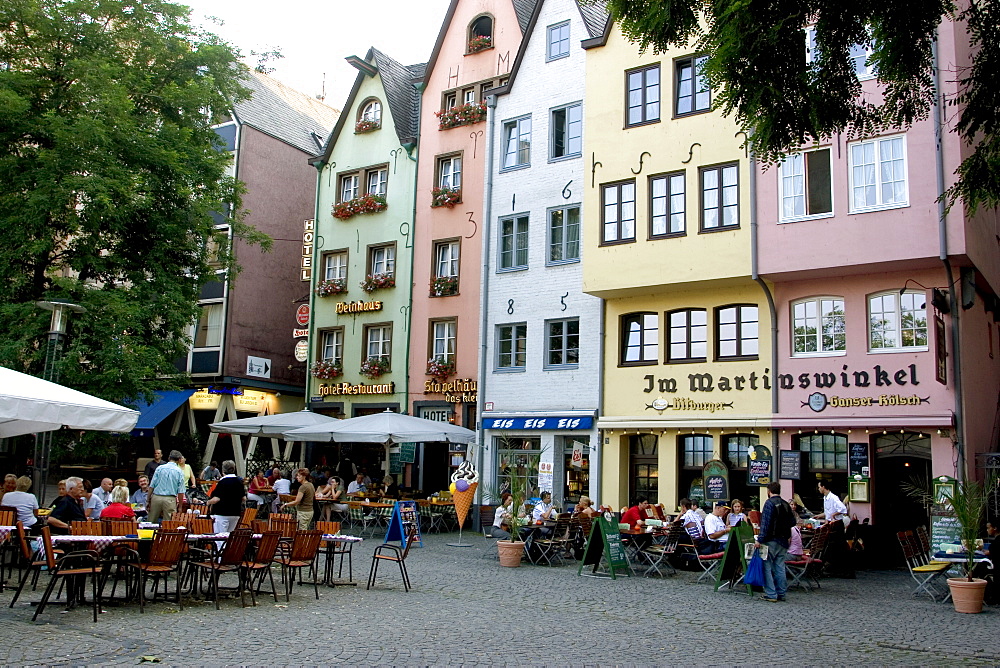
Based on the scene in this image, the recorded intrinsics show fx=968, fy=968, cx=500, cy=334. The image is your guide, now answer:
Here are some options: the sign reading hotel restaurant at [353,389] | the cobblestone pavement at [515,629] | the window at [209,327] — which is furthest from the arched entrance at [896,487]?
the window at [209,327]

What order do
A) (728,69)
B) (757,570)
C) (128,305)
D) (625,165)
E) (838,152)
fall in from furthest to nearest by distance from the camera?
1. (625,165)
2. (128,305)
3. (838,152)
4. (757,570)
5. (728,69)

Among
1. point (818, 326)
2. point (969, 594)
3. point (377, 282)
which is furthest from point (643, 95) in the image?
point (969, 594)

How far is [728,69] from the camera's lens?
32.7 ft

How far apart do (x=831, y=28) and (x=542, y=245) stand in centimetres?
1710

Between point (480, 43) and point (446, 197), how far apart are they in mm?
5022

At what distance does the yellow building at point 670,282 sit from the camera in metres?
22.3

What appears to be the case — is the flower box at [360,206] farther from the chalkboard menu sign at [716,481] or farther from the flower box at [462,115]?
the chalkboard menu sign at [716,481]

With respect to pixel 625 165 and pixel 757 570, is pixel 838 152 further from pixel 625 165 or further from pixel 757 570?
pixel 757 570

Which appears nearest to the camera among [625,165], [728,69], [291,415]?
[728,69]

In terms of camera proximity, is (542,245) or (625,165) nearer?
(625,165)

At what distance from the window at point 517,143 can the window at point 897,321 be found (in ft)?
36.5

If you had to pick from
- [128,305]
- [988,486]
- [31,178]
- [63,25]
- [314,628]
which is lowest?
[314,628]

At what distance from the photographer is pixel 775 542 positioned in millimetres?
14312

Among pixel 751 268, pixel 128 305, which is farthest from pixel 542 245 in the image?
pixel 128 305
